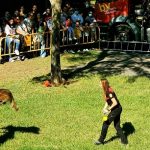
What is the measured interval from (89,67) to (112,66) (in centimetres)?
86

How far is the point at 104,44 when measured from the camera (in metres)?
24.4

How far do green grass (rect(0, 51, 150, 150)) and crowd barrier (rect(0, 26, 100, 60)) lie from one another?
0.68 meters

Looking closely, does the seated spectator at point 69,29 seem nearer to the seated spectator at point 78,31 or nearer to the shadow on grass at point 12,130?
the seated spectator at point 78,31

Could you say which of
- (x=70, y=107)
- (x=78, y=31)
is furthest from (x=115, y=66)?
(x=70, y=107)

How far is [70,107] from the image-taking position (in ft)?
48.2

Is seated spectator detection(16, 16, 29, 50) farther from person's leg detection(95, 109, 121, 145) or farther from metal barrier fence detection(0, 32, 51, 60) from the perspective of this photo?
person's leg detection(95, 109, 121, 145)

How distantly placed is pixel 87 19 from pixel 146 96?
9.88 metres

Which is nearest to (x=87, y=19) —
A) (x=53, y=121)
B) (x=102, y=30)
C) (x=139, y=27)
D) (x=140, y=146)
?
(x=102, y=30)

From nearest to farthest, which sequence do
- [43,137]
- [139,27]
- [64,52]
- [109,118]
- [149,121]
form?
[109,118] → [43,137] → [149,121] → [64,52] → [139,27]

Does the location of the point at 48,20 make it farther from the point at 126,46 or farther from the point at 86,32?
the point at 126,46

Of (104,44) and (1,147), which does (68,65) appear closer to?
(104,44)

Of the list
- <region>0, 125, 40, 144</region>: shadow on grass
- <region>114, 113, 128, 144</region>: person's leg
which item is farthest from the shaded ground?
<region>114, 113, 128, 144</region>: person's leg

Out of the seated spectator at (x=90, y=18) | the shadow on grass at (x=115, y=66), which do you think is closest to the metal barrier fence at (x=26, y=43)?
the shadow on grass at (x=115, y=66)

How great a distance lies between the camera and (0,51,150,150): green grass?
1200 cm
